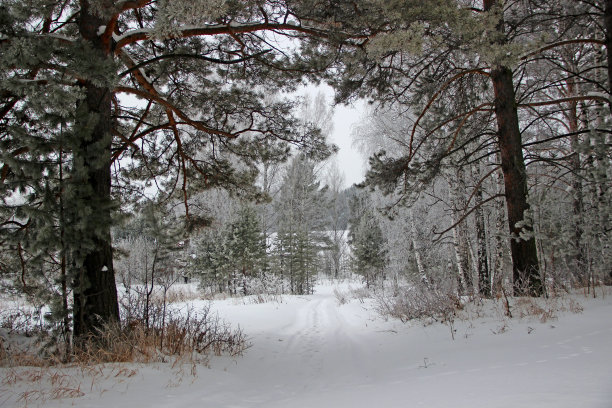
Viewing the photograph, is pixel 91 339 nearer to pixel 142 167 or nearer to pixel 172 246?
pixel 172 246

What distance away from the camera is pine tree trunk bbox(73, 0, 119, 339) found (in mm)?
3180

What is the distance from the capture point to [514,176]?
17.5 ft

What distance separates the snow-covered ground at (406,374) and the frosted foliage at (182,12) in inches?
115

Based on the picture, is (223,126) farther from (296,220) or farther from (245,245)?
(296,220)

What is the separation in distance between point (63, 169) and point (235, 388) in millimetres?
2708

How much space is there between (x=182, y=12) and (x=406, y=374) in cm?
378

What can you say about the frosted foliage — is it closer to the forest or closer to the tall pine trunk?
the forest

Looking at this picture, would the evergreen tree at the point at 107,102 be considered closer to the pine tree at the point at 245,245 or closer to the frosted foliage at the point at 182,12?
the frosted foliage at the point at 182,12

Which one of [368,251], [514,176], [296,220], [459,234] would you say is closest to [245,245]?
[296,220]

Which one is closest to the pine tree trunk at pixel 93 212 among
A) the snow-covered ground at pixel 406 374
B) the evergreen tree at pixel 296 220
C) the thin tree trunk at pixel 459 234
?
the snow-covered ground at pixel 406 374

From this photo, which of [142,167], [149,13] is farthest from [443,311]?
[149,13]

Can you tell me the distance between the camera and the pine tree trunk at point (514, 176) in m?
5.20

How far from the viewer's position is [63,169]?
3311 mm

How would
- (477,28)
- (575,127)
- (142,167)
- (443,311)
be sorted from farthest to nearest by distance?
(575,127), (142,167), (443,311), (477,28)
